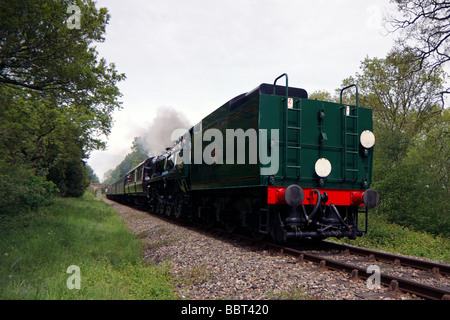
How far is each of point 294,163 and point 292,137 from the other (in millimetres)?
567

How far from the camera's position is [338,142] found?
775cm

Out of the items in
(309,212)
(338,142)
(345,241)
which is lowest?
(345,241)

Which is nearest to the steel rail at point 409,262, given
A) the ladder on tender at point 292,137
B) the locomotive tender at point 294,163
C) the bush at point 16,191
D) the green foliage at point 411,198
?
the locomotive tender at point 294,163

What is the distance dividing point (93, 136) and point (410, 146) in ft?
62.5

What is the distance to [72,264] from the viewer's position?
5543 mm

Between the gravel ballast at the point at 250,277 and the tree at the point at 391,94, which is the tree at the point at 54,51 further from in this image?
the tree at the point at 391,94

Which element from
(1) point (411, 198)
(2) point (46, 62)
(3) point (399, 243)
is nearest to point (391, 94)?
(1) point (411, 198)

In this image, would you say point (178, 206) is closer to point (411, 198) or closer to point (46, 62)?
point (46, 62)

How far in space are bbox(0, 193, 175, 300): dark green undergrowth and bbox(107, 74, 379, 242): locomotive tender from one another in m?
2.69

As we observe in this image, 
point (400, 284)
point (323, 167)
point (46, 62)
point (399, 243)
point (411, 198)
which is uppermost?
point (46, 62)

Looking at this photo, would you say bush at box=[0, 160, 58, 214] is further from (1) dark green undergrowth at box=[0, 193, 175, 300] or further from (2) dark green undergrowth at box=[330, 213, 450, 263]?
(2) dark green undergrowth at box=[330, 213, 450, 263]

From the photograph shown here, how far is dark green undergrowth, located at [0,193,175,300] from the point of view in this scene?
413 cm
